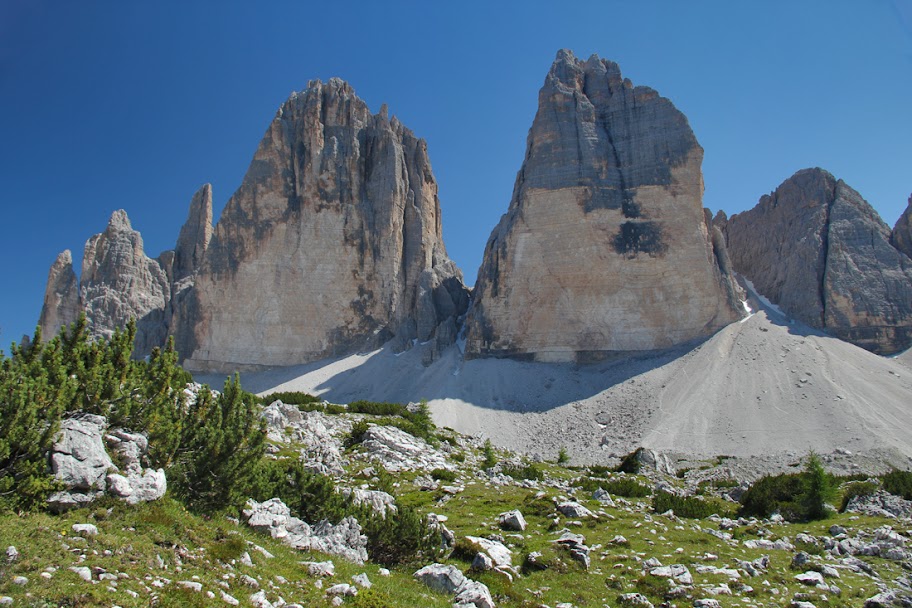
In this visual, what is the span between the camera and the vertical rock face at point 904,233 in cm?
6606

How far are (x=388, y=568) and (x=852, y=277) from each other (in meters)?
68.0

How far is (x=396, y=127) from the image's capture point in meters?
86.4

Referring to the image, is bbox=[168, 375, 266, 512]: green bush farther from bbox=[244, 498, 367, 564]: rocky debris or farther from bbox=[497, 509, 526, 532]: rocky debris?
bbox=[497, 509, 526, 532]: rocky debris

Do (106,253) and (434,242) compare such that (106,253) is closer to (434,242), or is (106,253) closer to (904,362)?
(434,242)

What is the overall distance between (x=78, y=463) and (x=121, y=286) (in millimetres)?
83427

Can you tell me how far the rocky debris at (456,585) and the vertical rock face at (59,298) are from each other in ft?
279

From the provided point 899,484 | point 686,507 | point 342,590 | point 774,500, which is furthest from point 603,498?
point 342,590

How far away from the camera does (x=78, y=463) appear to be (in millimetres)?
9195

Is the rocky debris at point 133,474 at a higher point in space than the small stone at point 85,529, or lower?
higher

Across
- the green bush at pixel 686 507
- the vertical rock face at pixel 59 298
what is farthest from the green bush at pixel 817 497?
the vertical rock face at pixel 59 298

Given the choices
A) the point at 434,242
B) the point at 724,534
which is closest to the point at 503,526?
the point at 724,534

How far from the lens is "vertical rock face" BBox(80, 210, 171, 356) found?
254 ft

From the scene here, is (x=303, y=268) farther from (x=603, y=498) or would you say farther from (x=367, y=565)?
(x=367, y=565)

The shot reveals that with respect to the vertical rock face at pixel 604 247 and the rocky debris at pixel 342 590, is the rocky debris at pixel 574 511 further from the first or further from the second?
the vertical rock face at pixel 604 247
